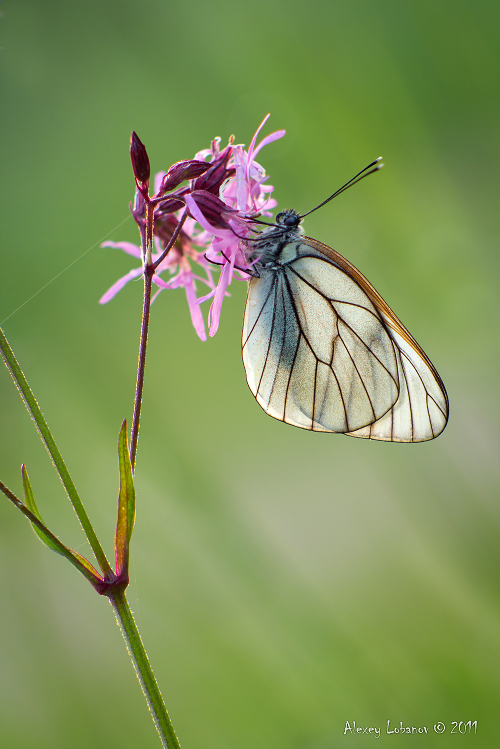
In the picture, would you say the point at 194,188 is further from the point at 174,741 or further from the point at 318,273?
the point at 174,741

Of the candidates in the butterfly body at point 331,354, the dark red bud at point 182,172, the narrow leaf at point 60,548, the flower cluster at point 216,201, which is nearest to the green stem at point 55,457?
the narrow leaf at point 60,548

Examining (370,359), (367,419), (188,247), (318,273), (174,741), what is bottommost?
(174,741)

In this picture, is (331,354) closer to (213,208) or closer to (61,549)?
(213,208)

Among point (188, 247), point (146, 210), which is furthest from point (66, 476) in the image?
point (188, 247)

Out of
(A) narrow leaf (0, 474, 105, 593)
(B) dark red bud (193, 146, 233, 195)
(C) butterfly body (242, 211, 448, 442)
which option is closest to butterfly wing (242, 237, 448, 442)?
(C) butterfly body (242, 211, 448, 442)

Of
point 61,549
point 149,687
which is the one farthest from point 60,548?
point 149,687

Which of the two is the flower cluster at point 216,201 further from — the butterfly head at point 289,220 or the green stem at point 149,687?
the green stem at point 149,687
